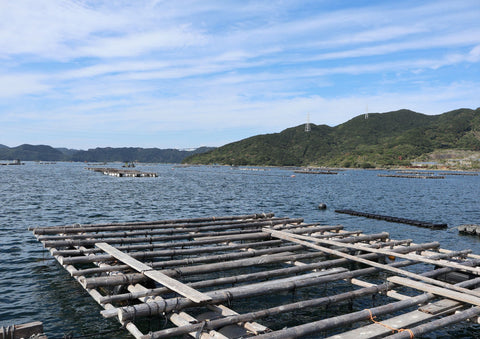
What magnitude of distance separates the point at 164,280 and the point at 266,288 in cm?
343

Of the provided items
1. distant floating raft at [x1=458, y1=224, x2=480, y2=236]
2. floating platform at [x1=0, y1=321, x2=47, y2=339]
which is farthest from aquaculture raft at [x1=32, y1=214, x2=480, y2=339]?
distant floating raft at [x1=458, y1=224, x2=480, y2=236]

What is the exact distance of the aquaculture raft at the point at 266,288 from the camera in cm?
933

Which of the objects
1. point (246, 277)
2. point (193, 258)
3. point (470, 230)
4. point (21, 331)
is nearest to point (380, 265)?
point (246, 277)

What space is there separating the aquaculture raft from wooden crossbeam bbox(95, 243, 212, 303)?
0.03m

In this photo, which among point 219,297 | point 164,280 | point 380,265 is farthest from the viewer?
point 380,265

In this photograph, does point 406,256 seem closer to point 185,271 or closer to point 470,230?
point 185,271

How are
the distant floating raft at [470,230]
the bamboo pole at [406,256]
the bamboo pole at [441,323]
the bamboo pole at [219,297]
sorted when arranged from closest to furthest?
the bamboo pole at [441,323]
the bamboo pole at [219,297]
the bamboo pole at [406,256]
the distant floating raft at [470,230]

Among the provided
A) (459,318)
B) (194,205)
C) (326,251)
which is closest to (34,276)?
(326,251)

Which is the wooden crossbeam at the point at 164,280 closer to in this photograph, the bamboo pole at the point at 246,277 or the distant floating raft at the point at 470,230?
the bamboo pole at the point at 246,277

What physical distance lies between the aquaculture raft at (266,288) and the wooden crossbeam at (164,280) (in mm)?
34

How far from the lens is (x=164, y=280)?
1138 cm

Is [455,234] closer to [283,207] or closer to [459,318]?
[283,207]

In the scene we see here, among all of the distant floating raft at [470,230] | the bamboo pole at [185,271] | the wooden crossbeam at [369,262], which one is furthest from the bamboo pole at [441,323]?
the distant floating raft at [470,230]

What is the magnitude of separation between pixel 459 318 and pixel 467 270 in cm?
586
